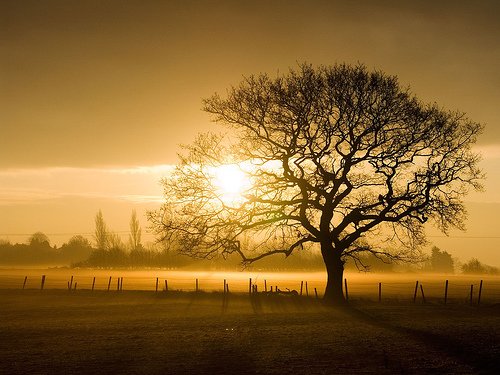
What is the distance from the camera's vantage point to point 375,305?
3941 centimetres

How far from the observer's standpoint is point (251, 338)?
80.1ft

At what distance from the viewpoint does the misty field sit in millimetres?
18812

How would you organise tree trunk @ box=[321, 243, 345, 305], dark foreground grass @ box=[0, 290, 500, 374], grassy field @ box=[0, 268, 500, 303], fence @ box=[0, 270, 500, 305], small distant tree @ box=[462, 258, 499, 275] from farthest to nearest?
small distant tree @ box=[462, 258, 499, 275] → grassy field @ box=[0, 268, 500, 303] → fence @ box=[0, 270, 500, 305] → tree trunk @ box=[321, 243, 345, 305] → dark foreground grass @ box=[0, 290, 500, 374]

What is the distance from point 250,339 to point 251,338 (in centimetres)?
27

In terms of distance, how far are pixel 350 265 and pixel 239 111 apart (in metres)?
155

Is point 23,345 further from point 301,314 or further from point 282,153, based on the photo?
point 282,153

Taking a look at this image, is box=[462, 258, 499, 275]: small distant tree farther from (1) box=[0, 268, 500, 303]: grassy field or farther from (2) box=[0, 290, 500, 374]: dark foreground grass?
(2) box=[0, 290, 500, 374]: dark foreground grass

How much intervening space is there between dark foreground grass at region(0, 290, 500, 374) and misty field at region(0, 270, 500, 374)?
1.6 inches

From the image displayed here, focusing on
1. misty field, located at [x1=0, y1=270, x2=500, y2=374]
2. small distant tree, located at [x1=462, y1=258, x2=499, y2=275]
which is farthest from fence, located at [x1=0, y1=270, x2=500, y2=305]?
small distant tree, located at [x1=462, y1=258, x2=499, y2=275]

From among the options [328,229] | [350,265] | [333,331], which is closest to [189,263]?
[350,265]

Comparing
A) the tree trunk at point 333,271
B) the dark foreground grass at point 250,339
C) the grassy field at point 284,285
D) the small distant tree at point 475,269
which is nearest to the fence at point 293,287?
the grassy field at point 284,285

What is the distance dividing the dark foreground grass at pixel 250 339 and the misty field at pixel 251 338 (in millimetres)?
40

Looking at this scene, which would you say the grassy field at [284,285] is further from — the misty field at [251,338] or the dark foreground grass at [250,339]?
the dark foreground grass at [250,339]

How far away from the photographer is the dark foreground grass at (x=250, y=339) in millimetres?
18750
